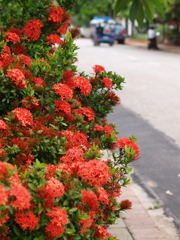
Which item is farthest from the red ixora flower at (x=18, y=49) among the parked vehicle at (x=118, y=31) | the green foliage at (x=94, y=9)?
the green foliage at (x=94, y=9)

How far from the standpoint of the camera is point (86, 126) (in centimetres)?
354

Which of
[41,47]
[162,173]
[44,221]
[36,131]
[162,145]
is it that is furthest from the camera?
[162,145]

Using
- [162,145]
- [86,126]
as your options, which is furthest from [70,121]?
[162,145]

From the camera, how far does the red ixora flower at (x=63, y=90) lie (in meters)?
3.14

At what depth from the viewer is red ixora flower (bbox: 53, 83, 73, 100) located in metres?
3.14

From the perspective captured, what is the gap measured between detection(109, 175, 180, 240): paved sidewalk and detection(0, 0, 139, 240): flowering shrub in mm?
1101

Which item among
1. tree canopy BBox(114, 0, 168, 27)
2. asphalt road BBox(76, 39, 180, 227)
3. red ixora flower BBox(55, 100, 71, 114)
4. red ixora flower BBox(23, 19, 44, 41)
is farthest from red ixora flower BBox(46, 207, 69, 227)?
asphalt road BBox(76, 39, 180, 227)

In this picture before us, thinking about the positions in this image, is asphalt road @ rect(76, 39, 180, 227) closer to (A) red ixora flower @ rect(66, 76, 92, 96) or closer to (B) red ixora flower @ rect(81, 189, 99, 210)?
(A) red ixora flower @ rect(66, 76, 92, 96)

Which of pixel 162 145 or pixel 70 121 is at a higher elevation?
pixel 70 121

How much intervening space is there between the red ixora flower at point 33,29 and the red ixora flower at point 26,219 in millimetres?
2382

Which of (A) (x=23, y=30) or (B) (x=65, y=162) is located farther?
(A) (x=23, y=30)

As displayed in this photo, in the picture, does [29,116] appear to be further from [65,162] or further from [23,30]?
[23,30]

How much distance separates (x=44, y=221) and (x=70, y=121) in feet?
4.39

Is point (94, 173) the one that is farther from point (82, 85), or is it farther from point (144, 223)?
point (144, 223)
